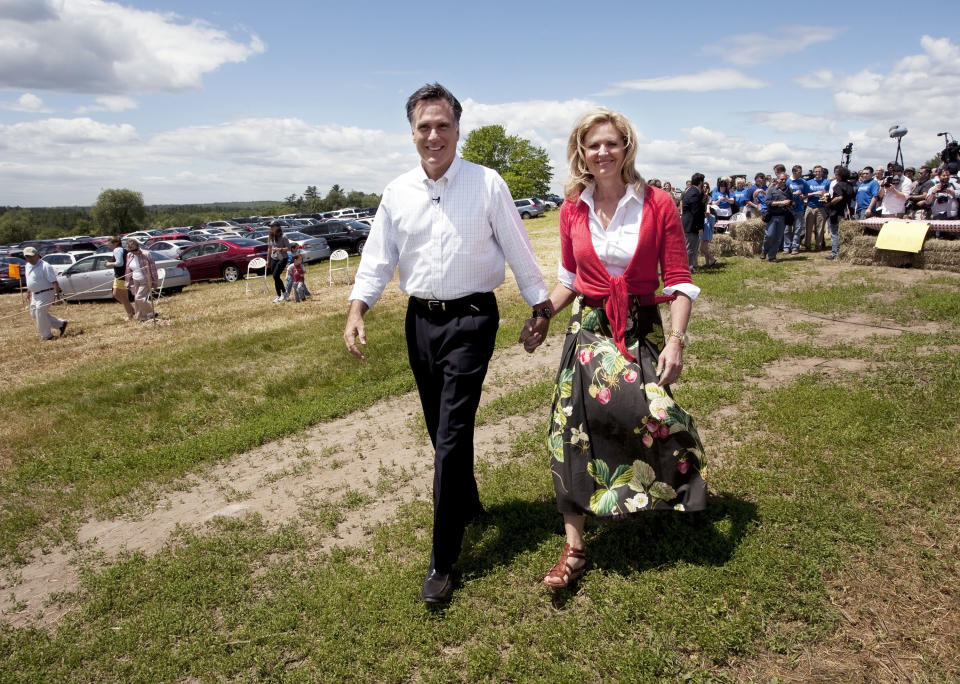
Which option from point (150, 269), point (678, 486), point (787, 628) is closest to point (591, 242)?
point (678, 486)

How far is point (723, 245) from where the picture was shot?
573 inches

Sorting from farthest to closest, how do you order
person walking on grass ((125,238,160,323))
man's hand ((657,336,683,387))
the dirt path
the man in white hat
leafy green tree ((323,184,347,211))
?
leafy green tree ((323,184,347,211)), person walking on grass ((125,238,160,323)), the man in white hat, the dirt path, man's hand ((657,336,683,387))

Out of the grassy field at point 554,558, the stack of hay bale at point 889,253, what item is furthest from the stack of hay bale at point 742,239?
the grassy field at point 554,558

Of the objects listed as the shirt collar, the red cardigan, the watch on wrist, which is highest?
the shirt collar

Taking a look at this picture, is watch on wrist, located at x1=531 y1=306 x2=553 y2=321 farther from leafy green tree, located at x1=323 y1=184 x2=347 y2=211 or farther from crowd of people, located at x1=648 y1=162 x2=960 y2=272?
leafy green tree, located at x1=323 y1=184 x2=347 y2=211

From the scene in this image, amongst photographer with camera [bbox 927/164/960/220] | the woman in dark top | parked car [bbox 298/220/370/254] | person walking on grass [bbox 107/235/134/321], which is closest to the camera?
photographer with camera [bbox 927/164/960/220]

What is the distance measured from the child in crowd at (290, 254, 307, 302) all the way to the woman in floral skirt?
40.5 feet

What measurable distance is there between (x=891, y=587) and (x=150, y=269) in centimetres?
1437

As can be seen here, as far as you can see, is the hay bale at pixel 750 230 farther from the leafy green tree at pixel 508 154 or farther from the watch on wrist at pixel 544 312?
the leafy green tree at pixel 508 154

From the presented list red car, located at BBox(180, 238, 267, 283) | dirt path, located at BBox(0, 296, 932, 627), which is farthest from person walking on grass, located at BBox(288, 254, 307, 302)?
dirt path, located at BBox(0, 296, 932, 627)

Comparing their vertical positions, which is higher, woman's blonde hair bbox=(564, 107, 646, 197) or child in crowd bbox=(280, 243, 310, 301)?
woman's blonde hair bbox=(564, 107, 646, 197)

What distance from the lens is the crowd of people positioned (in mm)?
11859

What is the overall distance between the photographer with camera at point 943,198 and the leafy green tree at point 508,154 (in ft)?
238

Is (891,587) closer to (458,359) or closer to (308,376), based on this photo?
(458,359)
